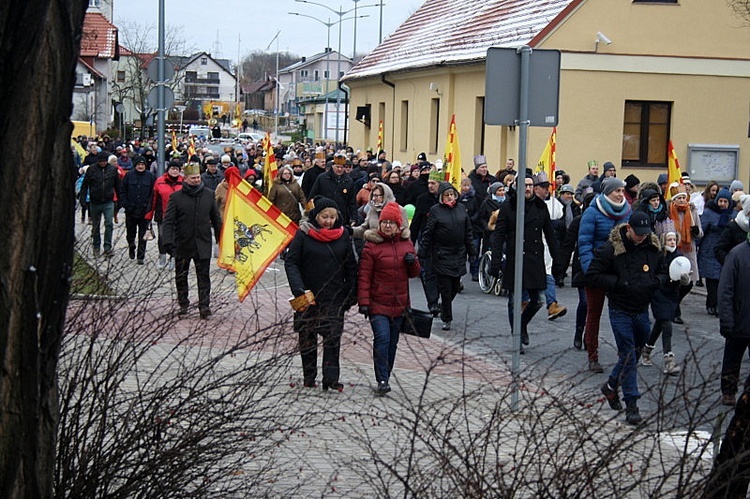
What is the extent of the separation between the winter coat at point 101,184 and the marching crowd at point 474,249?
2 cm

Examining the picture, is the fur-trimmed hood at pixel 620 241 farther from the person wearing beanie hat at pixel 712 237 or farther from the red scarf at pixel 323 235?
the person wearing beanie hat at pixel 712 237

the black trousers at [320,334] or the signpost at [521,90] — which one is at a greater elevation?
the signpost at [521,90]

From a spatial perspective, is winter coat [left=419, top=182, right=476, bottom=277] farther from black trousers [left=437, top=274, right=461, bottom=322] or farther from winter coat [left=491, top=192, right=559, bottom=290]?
winter coat [left=491, top=192, right=559, bottom=290]

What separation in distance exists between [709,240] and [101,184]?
34.4 feet

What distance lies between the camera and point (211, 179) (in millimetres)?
21578

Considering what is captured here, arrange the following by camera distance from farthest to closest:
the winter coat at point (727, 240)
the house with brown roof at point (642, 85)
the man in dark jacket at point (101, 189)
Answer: the house with brown roof at point (642, 85), the man in dark jacket at point (101, 189), the winter coat at point (727, 240)

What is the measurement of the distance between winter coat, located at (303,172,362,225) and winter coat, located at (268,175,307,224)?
0.94 ft

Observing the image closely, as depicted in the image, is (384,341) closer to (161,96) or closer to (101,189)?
(101,189)

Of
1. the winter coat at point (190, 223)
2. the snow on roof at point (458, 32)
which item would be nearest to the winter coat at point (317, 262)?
the winter coat at point (190, 223)

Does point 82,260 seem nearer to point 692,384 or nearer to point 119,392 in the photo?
point 119,392

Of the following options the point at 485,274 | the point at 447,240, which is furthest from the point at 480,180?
the point at 447,240

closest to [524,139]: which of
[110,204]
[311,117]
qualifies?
[110,204]

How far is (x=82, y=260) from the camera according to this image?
21.7 feet

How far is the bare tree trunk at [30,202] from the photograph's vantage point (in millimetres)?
3699
